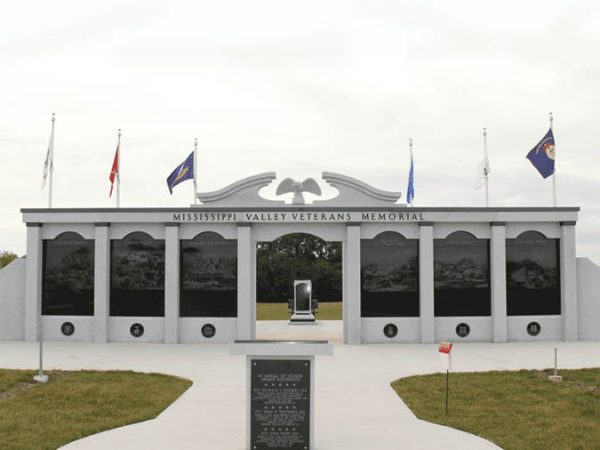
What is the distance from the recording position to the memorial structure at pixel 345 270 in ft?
81.7

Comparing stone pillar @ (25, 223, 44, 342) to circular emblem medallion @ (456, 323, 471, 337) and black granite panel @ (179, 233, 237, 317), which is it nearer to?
black granite panel @ (179, 233, 237, 317)

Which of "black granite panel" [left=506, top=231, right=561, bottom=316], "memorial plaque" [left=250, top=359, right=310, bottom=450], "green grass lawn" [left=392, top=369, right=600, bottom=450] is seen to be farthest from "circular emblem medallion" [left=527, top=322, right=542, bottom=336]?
"memorial plaque" [left=250, top=359, right=310, bottom=450]

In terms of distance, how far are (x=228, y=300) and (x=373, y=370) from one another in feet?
27.3

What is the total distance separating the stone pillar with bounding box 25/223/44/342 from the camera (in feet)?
83.6

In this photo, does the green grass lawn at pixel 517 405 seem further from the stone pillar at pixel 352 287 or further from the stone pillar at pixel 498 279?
the stone pillar at pixel 352 287

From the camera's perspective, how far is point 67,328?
25.4 m

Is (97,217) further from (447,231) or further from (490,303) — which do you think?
(490,303)

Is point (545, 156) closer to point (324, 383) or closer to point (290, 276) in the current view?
point (324, 383)

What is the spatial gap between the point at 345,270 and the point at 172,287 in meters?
6.77

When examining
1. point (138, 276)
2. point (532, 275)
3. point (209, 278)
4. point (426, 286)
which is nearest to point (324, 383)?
point (426, 286)

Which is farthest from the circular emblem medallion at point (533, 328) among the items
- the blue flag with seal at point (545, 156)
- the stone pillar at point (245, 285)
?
the stone pillar at point (245, 285)

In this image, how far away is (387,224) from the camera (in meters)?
25.2

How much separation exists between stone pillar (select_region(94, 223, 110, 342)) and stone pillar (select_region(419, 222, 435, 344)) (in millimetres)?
12256

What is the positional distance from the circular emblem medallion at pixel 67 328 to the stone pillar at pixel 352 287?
1080cm
